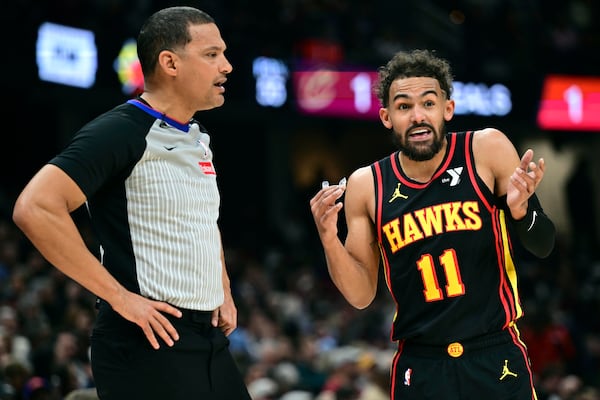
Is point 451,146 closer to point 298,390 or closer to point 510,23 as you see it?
point 298,390

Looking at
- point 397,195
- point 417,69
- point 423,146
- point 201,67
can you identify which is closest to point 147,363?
point 201,67

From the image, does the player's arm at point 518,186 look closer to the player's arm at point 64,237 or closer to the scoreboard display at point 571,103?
the player's arm at point 64,237

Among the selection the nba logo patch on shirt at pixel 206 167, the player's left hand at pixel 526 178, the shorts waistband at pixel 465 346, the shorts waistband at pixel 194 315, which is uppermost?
the nba logo patch on shirt at pixel 206 167

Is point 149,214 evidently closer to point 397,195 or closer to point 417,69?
point 397,195

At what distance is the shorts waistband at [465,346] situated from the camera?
171 inches

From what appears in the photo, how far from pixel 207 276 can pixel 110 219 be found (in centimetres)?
44

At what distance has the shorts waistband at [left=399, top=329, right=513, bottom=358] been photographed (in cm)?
434

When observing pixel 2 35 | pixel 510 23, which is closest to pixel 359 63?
pixel 510 23

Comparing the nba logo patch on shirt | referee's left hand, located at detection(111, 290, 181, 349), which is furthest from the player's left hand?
referee's left hand, located at detection(111, 290, 181, 349)

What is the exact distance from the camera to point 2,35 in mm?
12836

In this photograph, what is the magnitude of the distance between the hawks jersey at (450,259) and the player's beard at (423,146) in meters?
0.10

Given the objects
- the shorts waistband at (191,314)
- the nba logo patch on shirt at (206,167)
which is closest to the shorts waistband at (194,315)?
the shorts waistband at (191,314)

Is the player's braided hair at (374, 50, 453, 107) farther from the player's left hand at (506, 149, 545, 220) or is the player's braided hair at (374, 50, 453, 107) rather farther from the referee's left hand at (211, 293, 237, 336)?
Result: the referee's left hand at (211, 293, 237, 336)

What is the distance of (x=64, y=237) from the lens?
11.0ft
